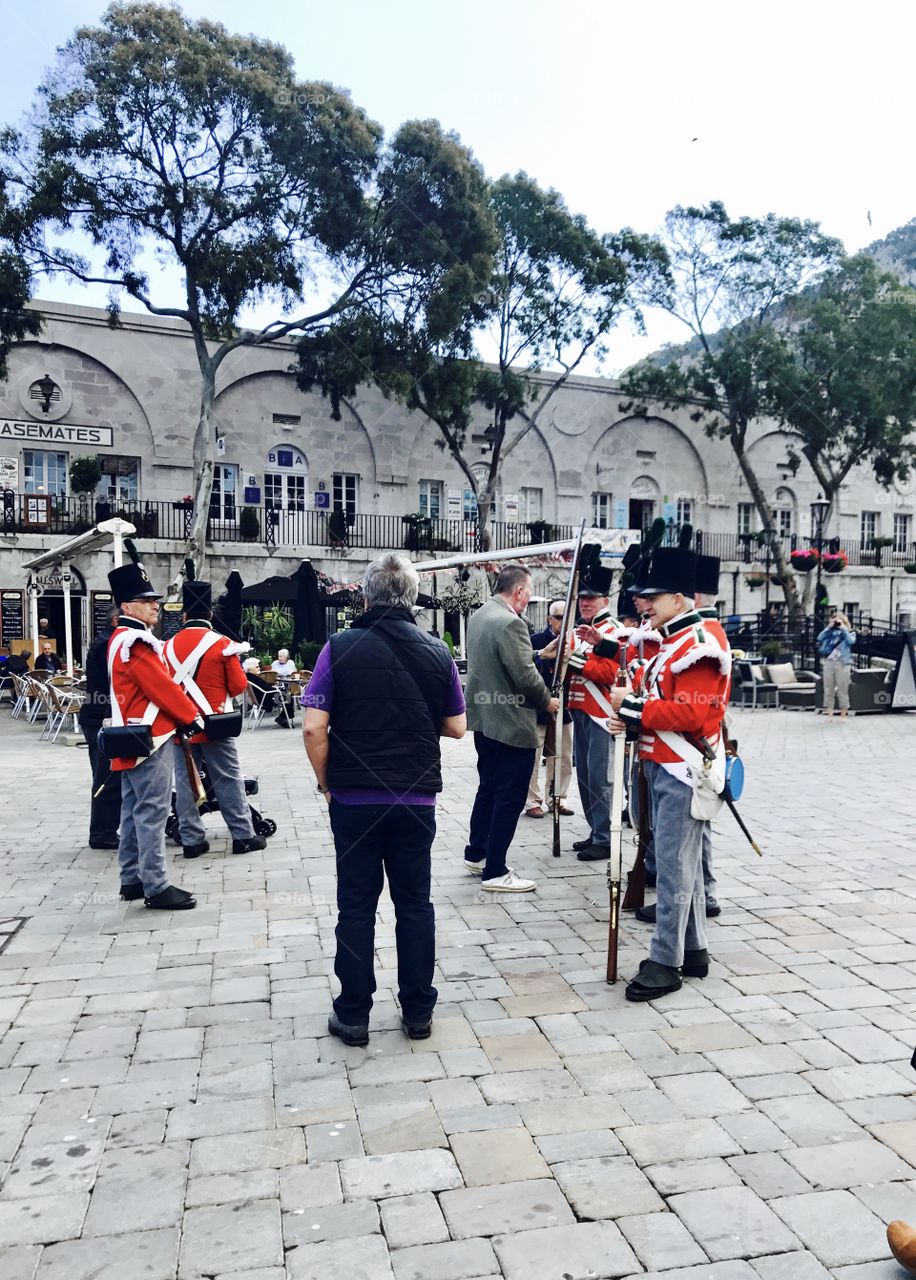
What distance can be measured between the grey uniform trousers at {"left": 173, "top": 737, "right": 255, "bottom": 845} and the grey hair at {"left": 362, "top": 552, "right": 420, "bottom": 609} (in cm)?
348

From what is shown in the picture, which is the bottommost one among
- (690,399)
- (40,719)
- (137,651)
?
(40,719)

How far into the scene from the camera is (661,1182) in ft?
9.76

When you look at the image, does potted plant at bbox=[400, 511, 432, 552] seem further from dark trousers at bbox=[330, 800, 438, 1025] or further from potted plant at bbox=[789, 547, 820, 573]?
dark trousers at bbox=[330, 800, 438, 1025]

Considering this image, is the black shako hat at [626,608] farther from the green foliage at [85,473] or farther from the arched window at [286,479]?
the arched window at [286,479]

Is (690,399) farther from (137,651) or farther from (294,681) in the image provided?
(137,651)

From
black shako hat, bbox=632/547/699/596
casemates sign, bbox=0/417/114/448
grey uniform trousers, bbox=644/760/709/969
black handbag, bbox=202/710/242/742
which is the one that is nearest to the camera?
grey uniform trousers, bbox=644/760/709/969

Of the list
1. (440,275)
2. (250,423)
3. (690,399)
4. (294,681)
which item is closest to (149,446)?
(250,423)

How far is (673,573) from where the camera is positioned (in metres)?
4.68

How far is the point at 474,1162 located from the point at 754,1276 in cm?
90

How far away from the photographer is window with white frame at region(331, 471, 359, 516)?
29.8 meters

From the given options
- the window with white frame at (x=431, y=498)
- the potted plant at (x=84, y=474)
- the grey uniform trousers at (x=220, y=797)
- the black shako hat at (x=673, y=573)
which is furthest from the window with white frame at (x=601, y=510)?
the black shako hat at (x=673, y=573)

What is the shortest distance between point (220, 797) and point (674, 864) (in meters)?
3.97

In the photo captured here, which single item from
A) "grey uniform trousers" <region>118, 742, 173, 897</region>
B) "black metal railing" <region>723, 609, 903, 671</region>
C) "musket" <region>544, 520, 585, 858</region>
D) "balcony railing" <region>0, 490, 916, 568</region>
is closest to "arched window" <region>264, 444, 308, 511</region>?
"balcony railing" <region>0, 490, 916, 568</region>

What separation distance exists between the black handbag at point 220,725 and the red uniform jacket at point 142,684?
860mm
